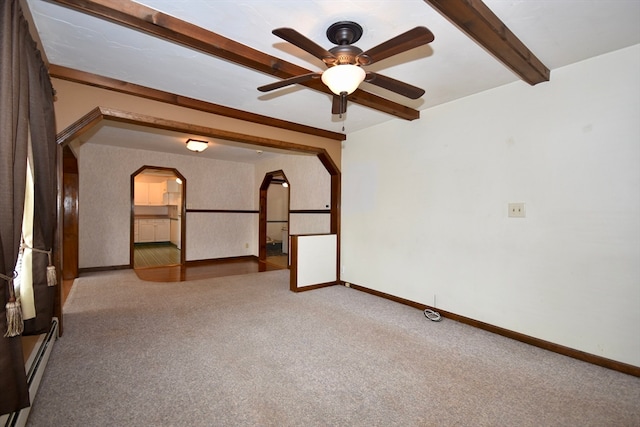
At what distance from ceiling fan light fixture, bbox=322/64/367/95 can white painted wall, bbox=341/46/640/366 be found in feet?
5.81

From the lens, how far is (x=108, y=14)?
1699 mm

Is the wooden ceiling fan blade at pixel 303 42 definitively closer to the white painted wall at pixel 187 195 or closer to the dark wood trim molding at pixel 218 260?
the white painted wall at pixel 187 195

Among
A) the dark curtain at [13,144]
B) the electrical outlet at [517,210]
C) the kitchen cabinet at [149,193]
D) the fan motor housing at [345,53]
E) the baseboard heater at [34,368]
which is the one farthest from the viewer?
the kitchen cabinet at [149,193]

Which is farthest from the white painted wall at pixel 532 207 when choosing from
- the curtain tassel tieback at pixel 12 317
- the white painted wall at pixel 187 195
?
the white painted wall at pixel 187 195

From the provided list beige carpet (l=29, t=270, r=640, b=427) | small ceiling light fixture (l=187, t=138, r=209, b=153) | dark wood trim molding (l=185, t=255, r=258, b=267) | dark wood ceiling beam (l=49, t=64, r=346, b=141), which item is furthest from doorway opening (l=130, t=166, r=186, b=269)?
beige carpet (l=29, t=270, r=640, b=427)

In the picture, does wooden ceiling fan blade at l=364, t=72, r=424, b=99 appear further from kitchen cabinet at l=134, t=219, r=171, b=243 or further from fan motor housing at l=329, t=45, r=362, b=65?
kitchen cabinet at l=134, t=219, r=171, b=243

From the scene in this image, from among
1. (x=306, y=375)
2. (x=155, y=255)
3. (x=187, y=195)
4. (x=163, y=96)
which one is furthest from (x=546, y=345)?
(x=155, y=255)

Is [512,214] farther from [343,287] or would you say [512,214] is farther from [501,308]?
[343,287]

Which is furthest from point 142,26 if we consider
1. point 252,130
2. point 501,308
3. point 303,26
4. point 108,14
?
point 501,308

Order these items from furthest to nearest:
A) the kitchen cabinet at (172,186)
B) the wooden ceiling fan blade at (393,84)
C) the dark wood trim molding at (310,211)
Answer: the kitchen cabinet at (172,186), the dark wood trim molding at (310,211), the wooden ceiling fan blade at (393,84)

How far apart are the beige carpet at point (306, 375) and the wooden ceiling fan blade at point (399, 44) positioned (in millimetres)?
2109

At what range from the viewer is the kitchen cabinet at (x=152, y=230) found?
29.6ft

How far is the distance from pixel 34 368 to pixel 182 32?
2.37 metres

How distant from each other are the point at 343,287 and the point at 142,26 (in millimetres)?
3812
